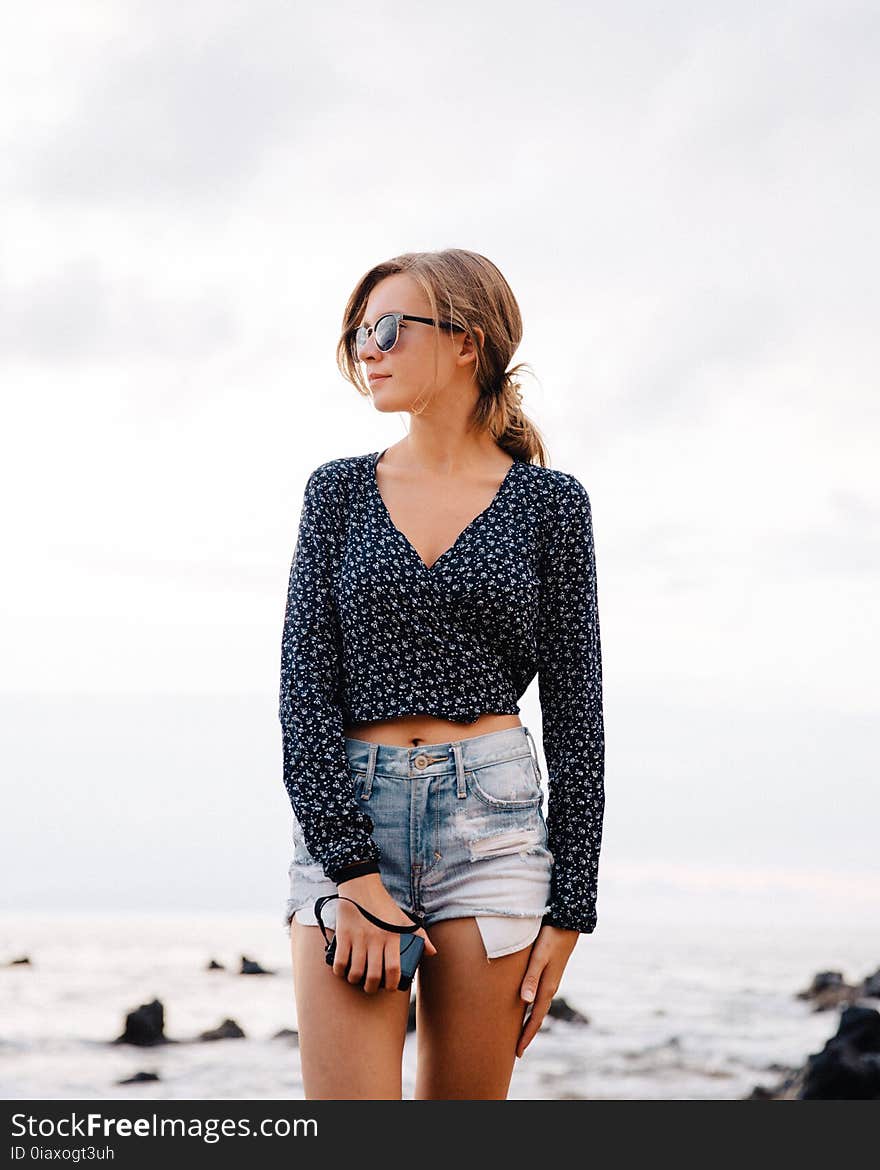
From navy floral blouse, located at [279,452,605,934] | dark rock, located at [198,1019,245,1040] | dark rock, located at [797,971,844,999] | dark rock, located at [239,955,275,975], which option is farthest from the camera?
dark rock, located at [239,955,275,975]

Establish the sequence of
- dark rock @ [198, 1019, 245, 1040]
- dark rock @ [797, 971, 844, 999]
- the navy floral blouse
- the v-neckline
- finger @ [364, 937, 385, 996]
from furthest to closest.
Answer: dark rock @ [797, 971, 844, 999]
dark rock @ [198, 1019, 245, 1040]
the v-neckline
the navy floral blouse
finger @ [364, 937, 385, 996]

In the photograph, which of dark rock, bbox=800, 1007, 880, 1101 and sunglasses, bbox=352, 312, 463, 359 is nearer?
sunglasses, bbox=352, 312, 463, 359

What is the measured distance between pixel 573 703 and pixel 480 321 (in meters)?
0.95

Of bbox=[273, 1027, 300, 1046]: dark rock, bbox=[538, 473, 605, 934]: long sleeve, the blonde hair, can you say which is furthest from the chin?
bbox=[273, 1027, 300, 1046]: dark rock

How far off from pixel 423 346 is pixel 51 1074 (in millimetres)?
7664

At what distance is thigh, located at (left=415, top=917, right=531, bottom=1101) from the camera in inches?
97.6

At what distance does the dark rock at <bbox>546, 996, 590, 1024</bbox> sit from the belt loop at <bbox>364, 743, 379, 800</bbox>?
7474 millimetres

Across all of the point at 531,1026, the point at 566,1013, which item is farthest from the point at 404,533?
the point at 566,1013

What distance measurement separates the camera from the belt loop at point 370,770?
2.50 m

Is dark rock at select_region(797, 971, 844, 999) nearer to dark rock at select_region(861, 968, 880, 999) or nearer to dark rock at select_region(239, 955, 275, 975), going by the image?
dark rock at select_region(861, 968, 880, 999)

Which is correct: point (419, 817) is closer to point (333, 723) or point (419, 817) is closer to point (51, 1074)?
point (333, 723)
